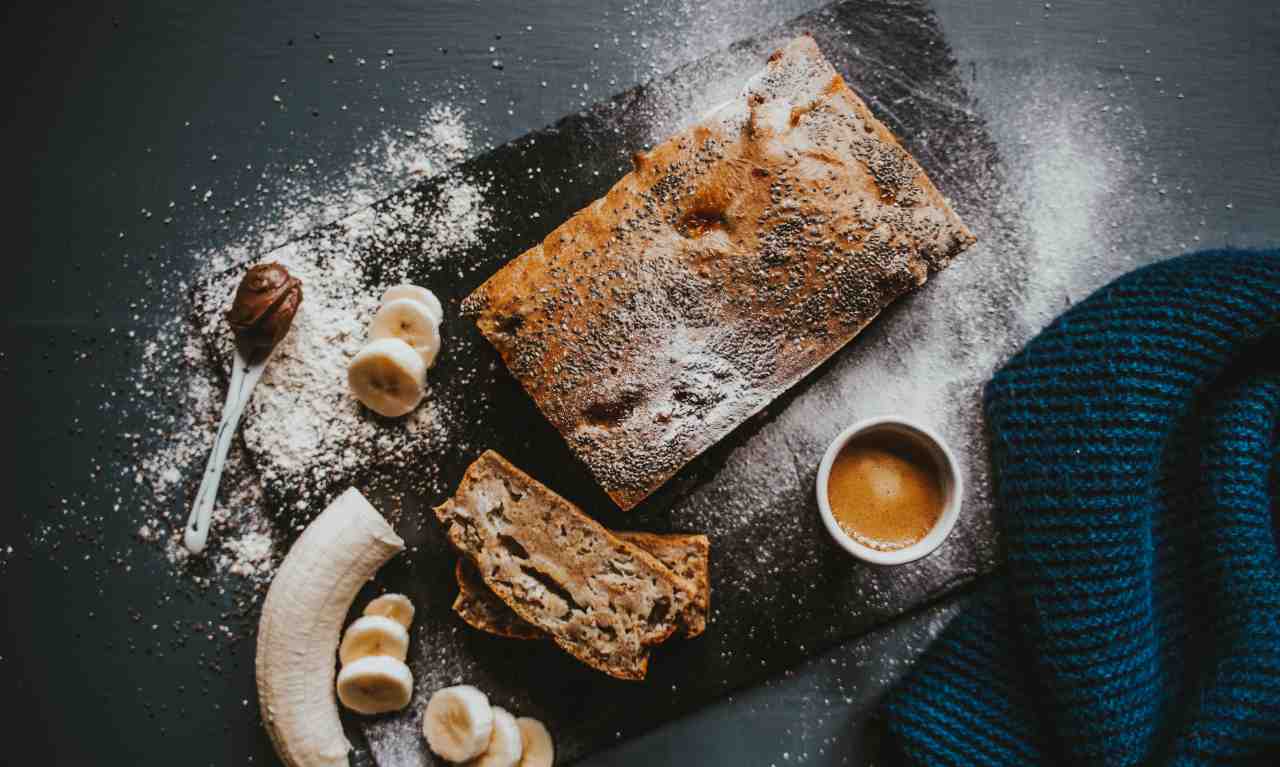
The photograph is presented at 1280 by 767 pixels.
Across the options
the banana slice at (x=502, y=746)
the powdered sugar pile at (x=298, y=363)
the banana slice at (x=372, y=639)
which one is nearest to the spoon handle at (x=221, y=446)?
the powdered sugar pile at (x=298, y=363)

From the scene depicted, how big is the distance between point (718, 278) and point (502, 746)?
1438mm

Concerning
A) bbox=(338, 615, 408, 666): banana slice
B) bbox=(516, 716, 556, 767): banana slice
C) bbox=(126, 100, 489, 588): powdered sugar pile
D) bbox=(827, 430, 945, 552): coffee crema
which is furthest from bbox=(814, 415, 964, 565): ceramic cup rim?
bbox=(338, 615, 408, 666): banana slice

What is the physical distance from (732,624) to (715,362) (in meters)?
0.81

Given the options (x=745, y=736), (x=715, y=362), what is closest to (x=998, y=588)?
(x=745, y=736)

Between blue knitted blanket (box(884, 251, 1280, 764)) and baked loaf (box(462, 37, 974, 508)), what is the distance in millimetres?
570

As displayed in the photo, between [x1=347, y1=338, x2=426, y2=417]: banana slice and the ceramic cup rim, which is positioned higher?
[x1=347, y1=338, x2=426, y2=417]: banana slice

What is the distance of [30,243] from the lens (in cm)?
270

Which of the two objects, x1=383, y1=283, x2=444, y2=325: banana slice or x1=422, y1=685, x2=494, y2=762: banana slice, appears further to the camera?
x1=383, y1=283, x2=444, y2=325: banana slice

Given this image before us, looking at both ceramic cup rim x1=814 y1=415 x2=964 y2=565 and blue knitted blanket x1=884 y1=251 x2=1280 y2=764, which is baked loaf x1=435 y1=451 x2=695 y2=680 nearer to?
ceramic cup rim x1=814 y1=415 x2=964 y2=565

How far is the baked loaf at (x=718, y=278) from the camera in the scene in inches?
89.8

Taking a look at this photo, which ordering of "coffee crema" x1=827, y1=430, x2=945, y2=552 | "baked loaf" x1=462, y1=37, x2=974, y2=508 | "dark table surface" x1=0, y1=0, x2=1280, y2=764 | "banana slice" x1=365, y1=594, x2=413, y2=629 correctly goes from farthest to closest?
"dark table surface" x1=0, y1=0, x2=1280, y2=764
"banana slice" x1=365, y1=594, x2=413, y2=629
"coffee crema" x1=827, y1=430, x2=945, y2=552
"baked loaf" x1=462, y1=37, x2=974, y2=508

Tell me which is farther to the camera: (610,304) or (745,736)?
(745,736)

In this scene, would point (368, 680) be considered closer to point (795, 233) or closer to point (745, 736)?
point (745, 736)

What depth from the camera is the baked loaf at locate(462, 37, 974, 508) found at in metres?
2.28
